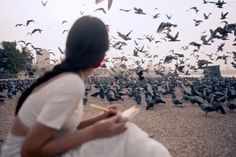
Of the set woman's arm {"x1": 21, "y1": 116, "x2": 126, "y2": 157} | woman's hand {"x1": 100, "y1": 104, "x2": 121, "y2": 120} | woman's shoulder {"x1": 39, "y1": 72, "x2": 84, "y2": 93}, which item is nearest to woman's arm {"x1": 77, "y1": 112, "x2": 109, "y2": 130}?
woman's hand {"x1": 100, "y1": 104, "x2": 121, "y2": 120}

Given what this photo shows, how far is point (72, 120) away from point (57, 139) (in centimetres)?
17

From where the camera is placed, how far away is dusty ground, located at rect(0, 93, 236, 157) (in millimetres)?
9156

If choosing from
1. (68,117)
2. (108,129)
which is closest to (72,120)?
(68,117)

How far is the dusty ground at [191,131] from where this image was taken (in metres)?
9.16

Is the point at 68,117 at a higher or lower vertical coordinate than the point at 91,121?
higher

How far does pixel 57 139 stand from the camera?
2.21 m

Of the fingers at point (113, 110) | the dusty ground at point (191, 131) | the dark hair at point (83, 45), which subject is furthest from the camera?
the dusty ground at point (191, 131)

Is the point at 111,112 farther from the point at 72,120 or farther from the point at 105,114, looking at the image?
the point at 72,120

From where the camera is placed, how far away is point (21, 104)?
2479mm

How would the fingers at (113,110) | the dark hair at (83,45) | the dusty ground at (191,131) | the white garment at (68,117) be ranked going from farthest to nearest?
the dusty ground at (191,131)
the fingers at (113,110)
the dark hair at (83,45)
the white garment at (68,117)

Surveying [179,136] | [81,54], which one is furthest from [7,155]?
[179,136]

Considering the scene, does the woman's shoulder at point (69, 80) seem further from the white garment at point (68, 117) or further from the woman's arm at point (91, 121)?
the woman's arm at point (91, 121)

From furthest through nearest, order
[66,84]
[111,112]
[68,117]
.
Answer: [111,112] < [68,117] < [66,84]

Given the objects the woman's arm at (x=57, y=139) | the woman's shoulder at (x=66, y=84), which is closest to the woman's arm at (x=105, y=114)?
the woman's arm at (x=57, y=139)
